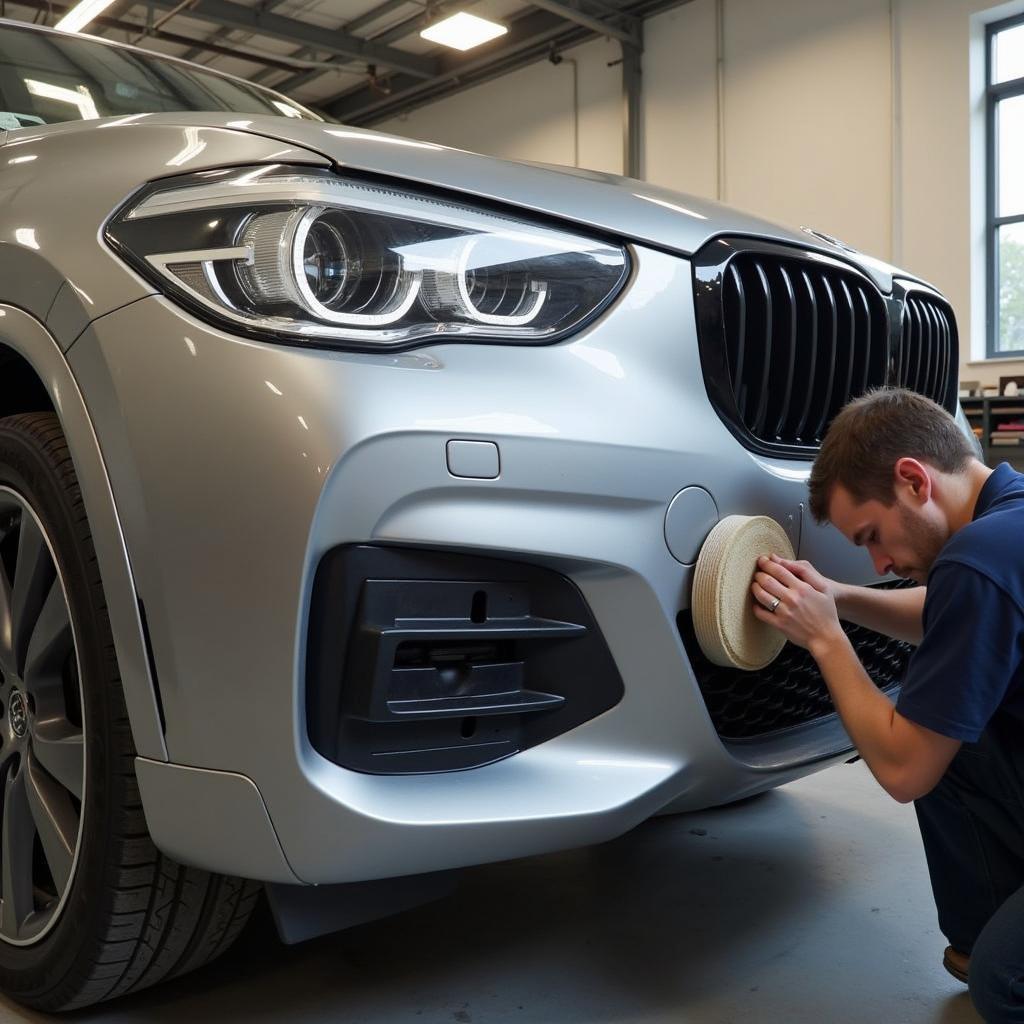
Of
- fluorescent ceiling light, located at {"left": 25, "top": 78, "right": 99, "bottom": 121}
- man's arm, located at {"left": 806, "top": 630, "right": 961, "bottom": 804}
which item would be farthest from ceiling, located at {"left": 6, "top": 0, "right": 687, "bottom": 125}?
man's arm, located at {"left": 806, "top": 630, "right": 961, "bottom": 804}

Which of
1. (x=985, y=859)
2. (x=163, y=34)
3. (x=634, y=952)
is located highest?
(x=163, y=34)

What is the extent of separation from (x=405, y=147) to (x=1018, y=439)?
6.86m

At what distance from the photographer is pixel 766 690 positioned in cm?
156

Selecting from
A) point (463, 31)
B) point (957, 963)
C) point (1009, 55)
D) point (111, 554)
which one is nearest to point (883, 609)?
point (957, 963)

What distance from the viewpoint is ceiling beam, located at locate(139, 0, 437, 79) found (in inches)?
399

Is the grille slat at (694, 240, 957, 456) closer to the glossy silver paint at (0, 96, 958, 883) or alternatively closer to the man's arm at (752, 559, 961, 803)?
the glossy silver paint at (0, 96, 958, 883)

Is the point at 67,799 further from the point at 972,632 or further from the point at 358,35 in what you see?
the point at 358,35

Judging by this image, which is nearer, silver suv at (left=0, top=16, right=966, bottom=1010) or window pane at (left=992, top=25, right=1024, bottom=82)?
silver suv at (left=0, top=16, right=966, bottom=1010)

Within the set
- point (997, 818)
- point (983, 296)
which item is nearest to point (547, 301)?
point (997, 818)

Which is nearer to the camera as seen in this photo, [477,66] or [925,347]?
[925,347]

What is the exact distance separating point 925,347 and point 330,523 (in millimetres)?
1291

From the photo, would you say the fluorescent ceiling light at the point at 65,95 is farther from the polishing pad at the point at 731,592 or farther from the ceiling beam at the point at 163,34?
the ceiling beam at the point at 163,34

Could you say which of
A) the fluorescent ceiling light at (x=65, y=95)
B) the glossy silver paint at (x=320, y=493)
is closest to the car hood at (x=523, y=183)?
the glossy silver paint at (x=320, y=493)

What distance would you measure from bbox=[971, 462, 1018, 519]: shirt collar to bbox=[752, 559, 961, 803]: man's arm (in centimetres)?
22
